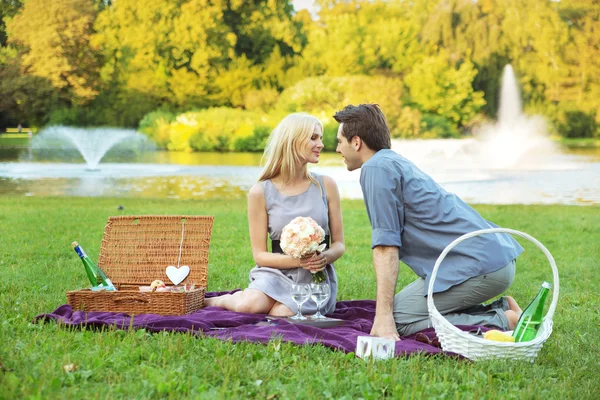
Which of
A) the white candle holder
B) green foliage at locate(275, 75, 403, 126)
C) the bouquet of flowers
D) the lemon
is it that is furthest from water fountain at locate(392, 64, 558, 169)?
the white candle holder

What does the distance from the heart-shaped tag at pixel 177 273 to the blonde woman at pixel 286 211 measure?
11.0 inches

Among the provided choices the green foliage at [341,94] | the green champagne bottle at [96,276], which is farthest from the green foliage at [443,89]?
the green champagne bottle at [96,276]

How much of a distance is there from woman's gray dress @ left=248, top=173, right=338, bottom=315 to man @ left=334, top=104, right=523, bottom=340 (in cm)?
59

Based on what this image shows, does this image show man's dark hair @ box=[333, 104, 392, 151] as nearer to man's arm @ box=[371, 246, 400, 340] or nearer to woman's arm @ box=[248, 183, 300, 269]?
man's arm @ box=[371, 246, 400, 340]

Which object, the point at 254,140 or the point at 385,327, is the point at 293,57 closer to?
the point at 254,140

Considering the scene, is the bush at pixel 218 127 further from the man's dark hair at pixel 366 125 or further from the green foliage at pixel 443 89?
the man's dark hair at pixel 366 125

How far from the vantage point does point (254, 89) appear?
16.9 meters

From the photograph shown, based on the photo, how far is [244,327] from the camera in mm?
4258

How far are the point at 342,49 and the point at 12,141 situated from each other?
7.43m

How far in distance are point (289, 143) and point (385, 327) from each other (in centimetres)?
130

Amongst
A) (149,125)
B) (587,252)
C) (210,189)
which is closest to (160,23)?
(149,125)

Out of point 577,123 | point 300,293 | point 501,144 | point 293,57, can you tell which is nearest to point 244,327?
point 300,293

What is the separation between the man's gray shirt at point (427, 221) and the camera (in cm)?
404

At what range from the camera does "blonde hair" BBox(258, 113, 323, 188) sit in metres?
4.63
